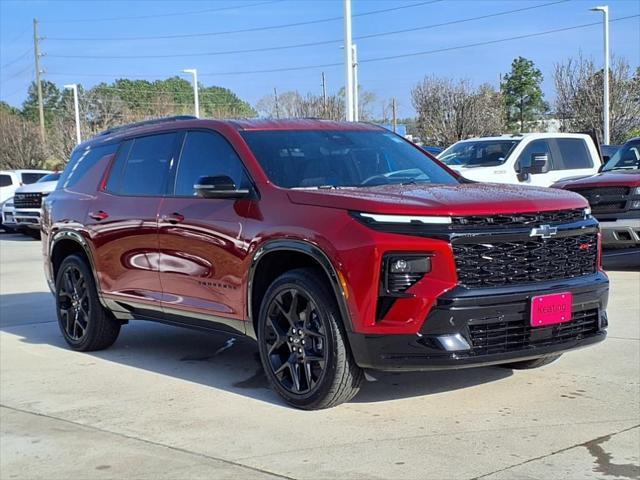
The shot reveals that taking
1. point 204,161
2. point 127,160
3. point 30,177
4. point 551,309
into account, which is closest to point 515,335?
point 551,309

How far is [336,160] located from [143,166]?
1755mm

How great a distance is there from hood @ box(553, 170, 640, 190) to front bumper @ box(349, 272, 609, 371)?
6.19m

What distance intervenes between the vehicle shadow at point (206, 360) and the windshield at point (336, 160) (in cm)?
128

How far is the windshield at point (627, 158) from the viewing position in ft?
40.6

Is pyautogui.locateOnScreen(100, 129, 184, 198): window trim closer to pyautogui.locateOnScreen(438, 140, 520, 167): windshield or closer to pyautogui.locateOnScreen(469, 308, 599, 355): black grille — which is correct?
pyautogui.locateOnScreen(469, 308, 599, 355): black grille

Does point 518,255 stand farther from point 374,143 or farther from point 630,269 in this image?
point 630,269

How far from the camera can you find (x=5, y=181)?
2672cm

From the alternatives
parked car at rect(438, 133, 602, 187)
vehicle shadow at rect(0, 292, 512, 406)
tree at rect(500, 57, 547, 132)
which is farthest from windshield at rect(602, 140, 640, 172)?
tree at rect(500, 57, 547, 132)

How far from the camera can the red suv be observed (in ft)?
16.3

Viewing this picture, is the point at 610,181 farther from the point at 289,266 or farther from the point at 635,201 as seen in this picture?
the point at 289,266

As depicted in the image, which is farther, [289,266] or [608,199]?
[608,199]

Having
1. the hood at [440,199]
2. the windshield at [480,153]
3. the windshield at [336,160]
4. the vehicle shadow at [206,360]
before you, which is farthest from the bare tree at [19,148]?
the hood at [440,199]

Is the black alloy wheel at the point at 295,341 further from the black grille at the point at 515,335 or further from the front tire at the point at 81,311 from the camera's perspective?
the front tire at the point at 81,311

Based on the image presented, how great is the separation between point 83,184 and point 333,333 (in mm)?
3595
